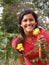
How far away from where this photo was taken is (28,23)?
205cm

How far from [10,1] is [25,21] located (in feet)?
62.6

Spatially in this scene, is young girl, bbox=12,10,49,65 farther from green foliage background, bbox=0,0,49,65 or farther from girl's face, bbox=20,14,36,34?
green foliage background, bbox=0,0,49,65

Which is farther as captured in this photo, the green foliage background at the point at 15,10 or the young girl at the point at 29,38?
the green foliage background at the point at 15,10

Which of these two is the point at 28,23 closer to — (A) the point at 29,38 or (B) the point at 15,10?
(A) the point at 29,38

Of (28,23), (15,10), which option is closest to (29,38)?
(28,23)

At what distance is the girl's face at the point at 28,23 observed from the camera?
2.04 metres

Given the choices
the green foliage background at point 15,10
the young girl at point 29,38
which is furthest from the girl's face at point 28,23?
the green foliage background at point 15,10

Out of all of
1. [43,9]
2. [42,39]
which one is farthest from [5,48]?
[43,9]

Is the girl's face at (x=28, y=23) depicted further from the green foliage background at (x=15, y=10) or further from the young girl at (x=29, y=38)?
the green foliage background at (x=15, y=10)

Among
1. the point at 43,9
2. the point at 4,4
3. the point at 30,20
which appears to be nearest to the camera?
the point at 30,20

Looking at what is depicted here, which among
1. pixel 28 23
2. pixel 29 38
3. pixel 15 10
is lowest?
pixel 15 10

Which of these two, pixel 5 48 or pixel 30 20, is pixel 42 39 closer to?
pixel 5 48

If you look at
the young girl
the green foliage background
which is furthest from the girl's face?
the green foliage background

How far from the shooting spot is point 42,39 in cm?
174
